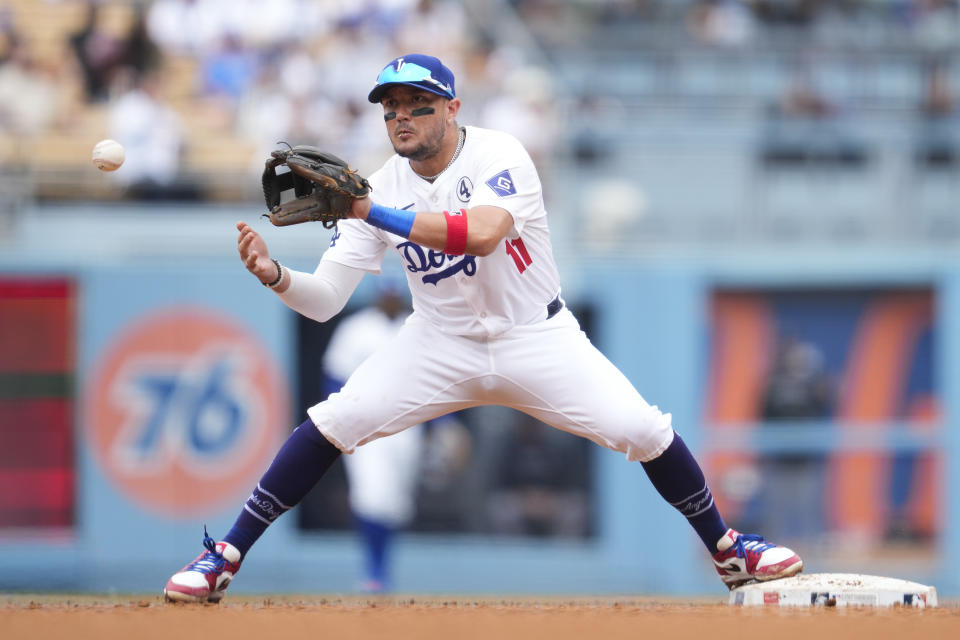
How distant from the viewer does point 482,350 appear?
4996 millimetres

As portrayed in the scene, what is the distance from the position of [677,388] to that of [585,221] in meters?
1.53

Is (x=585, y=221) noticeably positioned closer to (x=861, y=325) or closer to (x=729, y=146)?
(x=729, y=146)

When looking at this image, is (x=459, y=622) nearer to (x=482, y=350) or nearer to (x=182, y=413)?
(x=482, y=350)

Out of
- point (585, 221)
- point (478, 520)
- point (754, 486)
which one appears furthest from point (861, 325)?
point (478, 520)

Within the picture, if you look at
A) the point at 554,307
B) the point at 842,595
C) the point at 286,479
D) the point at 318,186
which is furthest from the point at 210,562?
the point at 842,595

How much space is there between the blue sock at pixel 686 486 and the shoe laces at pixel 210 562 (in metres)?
1.60

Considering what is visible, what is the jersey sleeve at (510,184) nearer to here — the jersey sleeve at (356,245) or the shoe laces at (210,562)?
the jersey sleeve at (356,245)

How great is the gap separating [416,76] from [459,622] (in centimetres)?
182

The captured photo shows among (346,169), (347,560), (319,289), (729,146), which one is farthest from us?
(729,146)

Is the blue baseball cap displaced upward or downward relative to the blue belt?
upward

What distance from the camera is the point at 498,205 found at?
4691 mm

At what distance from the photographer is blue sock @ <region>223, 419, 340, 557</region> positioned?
506cm

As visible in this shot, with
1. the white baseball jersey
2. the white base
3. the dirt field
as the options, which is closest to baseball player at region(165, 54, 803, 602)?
the white baseball jersey

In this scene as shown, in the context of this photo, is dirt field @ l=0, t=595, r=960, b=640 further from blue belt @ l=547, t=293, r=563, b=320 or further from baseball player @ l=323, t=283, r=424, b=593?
baseball player @ l=323, t=283, r=424, b=593
